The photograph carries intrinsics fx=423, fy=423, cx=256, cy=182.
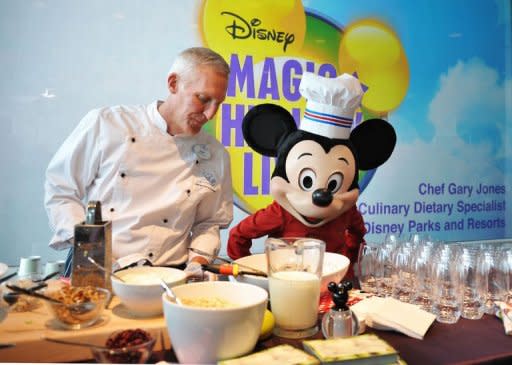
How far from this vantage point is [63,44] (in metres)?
2.33

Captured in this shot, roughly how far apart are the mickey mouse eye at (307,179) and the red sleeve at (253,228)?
0.57ft

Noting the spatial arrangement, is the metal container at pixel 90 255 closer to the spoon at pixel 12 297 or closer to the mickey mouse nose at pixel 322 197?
the spoon at pixel 12 297

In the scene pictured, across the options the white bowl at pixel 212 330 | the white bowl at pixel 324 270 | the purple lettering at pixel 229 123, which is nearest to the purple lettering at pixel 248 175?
the purple lettering at pixel 229 123

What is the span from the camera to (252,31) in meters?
2.65

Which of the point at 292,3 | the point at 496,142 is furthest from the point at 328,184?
the point at 496,142

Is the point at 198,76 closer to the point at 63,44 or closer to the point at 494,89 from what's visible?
the point at 63,44

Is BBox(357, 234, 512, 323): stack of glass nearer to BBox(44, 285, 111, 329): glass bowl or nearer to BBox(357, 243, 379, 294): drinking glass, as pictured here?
BBox(357, 243, 379, 294): drinking glass

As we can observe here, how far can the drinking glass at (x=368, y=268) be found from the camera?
1.31 metres

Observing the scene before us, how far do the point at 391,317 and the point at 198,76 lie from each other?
1.13 metres

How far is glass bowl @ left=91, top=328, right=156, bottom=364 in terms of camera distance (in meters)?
0.77

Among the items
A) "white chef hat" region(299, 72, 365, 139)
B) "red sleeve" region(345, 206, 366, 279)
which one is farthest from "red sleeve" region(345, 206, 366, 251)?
"white chef hat" region(299, 72, 365, 139)

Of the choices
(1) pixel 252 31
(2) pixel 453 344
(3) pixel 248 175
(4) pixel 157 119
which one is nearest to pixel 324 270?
(2) pixel 453 344

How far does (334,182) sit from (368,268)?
39 cm

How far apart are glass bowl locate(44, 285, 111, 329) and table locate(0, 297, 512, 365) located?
2 cm
